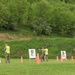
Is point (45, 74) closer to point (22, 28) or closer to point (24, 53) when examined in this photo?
point (24, 53)

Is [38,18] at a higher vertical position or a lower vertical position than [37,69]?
lower

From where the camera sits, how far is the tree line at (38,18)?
285ft

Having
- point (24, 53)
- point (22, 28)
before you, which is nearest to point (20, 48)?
point (24, 53)

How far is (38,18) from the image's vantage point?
298 feet

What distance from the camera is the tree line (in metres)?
86.9

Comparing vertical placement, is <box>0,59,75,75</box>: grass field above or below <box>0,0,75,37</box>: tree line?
above

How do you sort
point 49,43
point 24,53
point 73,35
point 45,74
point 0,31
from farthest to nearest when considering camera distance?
1. point 73,35
2. point 0,31
3. point 49,43
4. point 24,53
5. point 45,74

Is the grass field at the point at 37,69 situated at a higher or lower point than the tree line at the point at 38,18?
higher

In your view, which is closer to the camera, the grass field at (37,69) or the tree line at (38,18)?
the grass field at (37,69)

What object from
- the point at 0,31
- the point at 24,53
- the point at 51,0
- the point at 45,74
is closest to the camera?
the point at 45,74

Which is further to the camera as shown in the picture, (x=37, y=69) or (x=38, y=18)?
(x=38, y=18)

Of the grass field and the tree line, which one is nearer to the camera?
the grass field

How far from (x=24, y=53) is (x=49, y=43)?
6.83m

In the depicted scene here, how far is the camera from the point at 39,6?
91.0 metres
